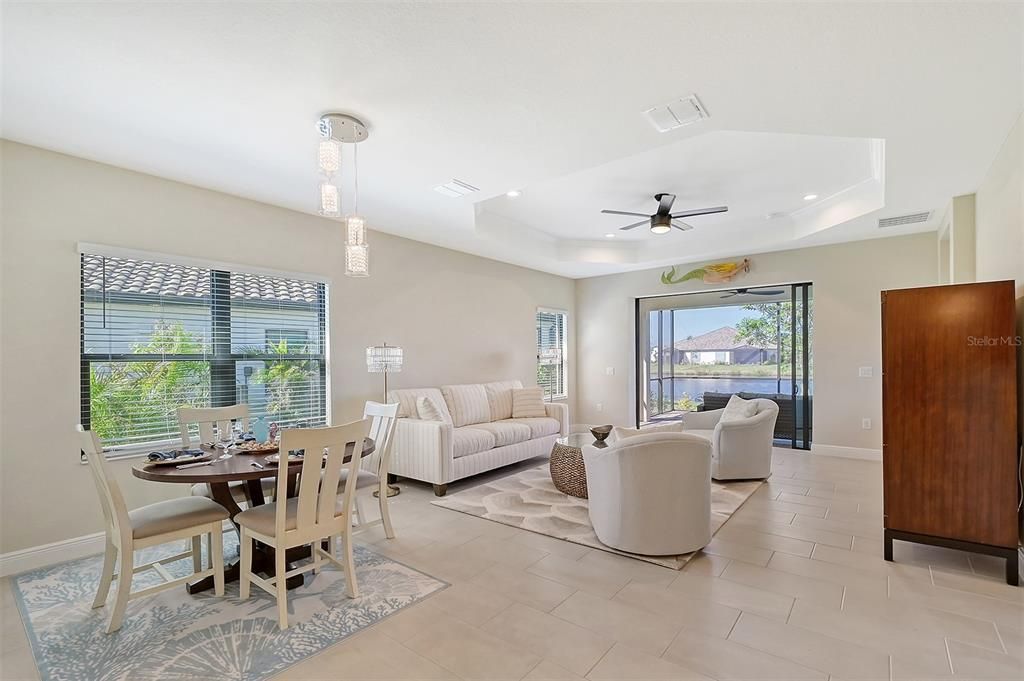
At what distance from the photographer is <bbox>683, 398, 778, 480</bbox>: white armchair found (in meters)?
4.91

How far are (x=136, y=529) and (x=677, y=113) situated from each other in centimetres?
373

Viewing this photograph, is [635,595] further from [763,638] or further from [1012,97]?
[1012,97]

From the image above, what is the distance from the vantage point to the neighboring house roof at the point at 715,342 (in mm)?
7477

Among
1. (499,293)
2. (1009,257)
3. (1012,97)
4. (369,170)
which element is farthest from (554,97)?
(499,293)

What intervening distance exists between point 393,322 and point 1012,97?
17.0ft

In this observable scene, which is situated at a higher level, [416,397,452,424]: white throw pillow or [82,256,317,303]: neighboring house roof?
[82,256,317,303]: neighboring house roof

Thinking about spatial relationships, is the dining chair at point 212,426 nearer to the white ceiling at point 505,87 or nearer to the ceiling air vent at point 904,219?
the white ceiling at point 505,87

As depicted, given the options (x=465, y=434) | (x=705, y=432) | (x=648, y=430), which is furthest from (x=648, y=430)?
(x=705, y=432)

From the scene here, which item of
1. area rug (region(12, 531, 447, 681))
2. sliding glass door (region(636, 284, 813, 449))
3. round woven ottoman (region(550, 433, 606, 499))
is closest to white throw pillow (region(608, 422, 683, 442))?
round woven ottoman (region(550, 433, 606, 499))

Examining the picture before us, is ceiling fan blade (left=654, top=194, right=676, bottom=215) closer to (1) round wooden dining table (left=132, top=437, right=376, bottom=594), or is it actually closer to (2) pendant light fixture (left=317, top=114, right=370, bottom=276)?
(2) pendant light fixture (left=317, top=114, right=370, bottom=276)

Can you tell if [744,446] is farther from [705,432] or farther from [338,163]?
[338,163]

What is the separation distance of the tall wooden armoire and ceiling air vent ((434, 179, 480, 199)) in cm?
317

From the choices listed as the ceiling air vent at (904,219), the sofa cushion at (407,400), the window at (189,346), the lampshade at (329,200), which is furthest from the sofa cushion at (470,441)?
the ceiling air vent at (904,219)

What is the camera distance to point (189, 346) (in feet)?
13.0
